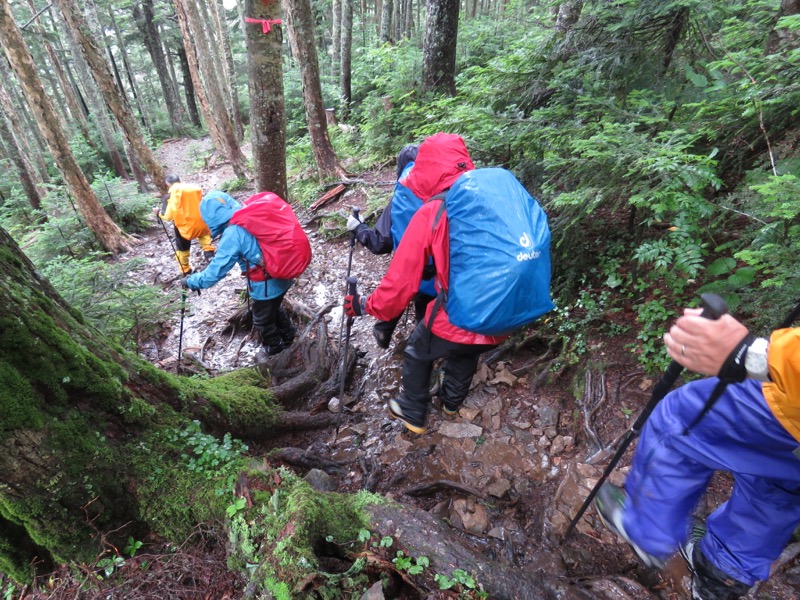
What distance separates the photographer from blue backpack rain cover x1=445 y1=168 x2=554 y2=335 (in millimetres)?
2916

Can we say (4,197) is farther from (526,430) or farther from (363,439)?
(526,430)

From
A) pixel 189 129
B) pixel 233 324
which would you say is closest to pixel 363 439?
pixel 233 324

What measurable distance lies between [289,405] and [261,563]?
2705 mm

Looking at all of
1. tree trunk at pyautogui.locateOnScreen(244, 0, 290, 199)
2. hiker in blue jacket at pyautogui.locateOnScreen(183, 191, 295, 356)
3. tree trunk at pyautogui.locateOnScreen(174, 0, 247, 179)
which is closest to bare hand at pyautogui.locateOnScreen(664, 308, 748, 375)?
hiker in blue jacket at pyautogui.locateOnScreen(183, 191, 295, 356)

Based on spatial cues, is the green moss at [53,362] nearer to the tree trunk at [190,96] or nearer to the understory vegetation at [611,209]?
the understory vegetation at [611,209]

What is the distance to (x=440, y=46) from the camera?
873 cm

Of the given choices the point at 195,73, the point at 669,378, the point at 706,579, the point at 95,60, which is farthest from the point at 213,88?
the point at 706,579

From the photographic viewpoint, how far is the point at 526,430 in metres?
3.99

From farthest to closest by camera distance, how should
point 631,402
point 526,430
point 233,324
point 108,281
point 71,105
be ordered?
point 71,105 < point 233,324 < point 108,281 < point 526,430 < point 631,402

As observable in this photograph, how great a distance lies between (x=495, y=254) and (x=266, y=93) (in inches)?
171

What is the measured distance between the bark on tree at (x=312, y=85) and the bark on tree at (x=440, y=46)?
260 cm

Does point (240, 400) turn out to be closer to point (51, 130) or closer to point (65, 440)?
point (65, 440)

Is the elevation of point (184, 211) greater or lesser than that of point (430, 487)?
greater

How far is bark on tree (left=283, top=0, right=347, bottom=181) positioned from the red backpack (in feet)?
19.2
